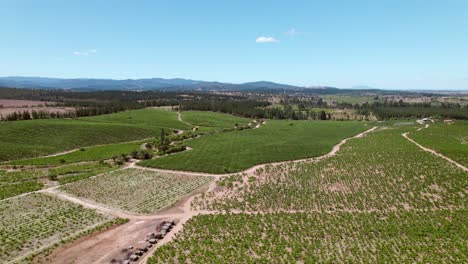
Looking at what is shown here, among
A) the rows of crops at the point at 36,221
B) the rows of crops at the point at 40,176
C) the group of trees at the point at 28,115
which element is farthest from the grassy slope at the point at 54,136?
the rows of crops at the point at 36,221

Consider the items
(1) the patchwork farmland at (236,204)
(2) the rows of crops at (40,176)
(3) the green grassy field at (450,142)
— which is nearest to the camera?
(1) the patchwork farmland at (236,204)

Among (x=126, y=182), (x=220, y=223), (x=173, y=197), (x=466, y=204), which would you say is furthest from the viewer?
(x=126, y=182)

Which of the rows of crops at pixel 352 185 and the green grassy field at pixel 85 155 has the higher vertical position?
the rows of crops at pixel 352 185

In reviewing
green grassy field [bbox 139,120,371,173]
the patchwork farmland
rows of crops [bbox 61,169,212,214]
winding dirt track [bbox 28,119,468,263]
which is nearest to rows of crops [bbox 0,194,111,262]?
the patchwork farmland

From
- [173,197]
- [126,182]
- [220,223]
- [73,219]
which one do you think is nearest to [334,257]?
[220,223]

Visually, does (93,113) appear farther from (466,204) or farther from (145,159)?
(466,204)

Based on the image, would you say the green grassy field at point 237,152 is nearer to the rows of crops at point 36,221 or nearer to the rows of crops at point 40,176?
the rows of crops at point 40,176
